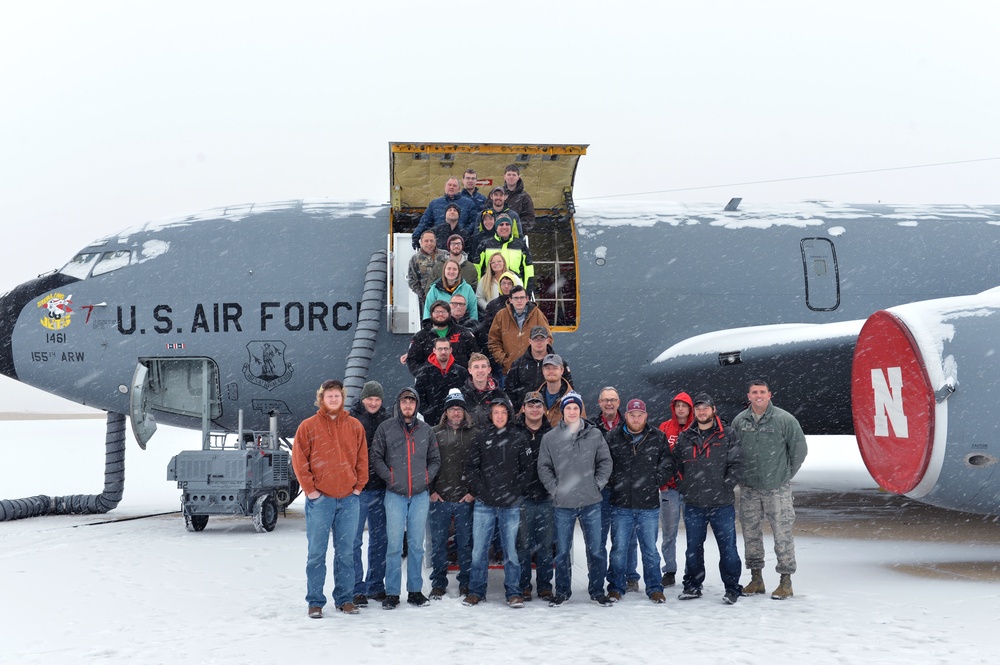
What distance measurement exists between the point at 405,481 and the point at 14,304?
8052 mm

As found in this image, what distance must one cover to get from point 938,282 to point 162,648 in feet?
37.1

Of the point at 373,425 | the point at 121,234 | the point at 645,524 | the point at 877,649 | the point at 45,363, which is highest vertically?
the point at 121,234

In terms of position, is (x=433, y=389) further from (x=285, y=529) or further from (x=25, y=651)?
(x=285, y=529)

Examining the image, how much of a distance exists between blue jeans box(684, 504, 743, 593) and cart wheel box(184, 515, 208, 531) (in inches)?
270

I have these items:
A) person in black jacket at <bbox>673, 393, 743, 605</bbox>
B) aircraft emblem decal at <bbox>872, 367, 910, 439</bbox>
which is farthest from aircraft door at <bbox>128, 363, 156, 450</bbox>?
aircraft emblem decal at <bbox>872, 367, 910, 439</bbox>

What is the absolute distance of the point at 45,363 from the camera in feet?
39.6

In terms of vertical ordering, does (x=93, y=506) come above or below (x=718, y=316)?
below

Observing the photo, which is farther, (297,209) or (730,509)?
(297,209)

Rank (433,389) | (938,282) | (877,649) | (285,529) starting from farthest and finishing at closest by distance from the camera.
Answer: (938,282) < (285,529) < (433,389) < (877,649)

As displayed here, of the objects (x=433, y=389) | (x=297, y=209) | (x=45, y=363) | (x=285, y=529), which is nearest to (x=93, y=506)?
(x=45, y=363)

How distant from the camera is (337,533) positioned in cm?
709

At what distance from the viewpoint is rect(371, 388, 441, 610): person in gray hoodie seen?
7238mm

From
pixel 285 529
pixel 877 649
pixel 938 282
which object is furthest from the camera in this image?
pixel 938 282

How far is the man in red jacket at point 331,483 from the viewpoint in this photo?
6910 mm
